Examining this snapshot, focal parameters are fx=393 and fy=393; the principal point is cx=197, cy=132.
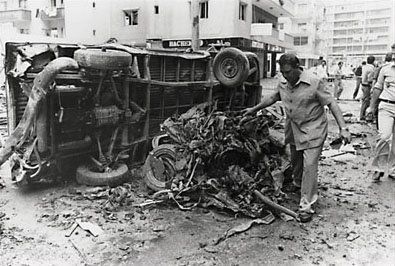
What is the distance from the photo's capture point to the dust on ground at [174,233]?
142 inches

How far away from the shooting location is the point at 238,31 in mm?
23812

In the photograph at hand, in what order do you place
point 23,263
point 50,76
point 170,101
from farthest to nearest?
point 170,101
point 50,76
point 23,263

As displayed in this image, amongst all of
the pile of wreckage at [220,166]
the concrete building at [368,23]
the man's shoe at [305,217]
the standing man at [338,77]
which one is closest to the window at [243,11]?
the concrete building at [368,23]

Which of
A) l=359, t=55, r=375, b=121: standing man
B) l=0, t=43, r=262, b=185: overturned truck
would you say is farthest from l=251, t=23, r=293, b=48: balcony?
l=0, t=43, r=262, b=185: overturned truck

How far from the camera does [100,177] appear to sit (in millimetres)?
5430

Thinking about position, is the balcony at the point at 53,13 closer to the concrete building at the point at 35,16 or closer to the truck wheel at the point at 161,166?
the concrete building at the point at 35,16

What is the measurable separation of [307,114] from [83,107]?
307cm

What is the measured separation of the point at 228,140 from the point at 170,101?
2.27m

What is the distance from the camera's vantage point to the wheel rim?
738 centimetres

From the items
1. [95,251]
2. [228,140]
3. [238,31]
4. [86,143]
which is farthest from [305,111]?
[238,31]

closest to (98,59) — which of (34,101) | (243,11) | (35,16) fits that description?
(34,101)

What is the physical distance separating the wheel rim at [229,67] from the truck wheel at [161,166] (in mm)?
2615

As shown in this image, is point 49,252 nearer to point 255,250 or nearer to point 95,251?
point 95,251

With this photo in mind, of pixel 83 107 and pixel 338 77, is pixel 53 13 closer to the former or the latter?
pixel 338 77
